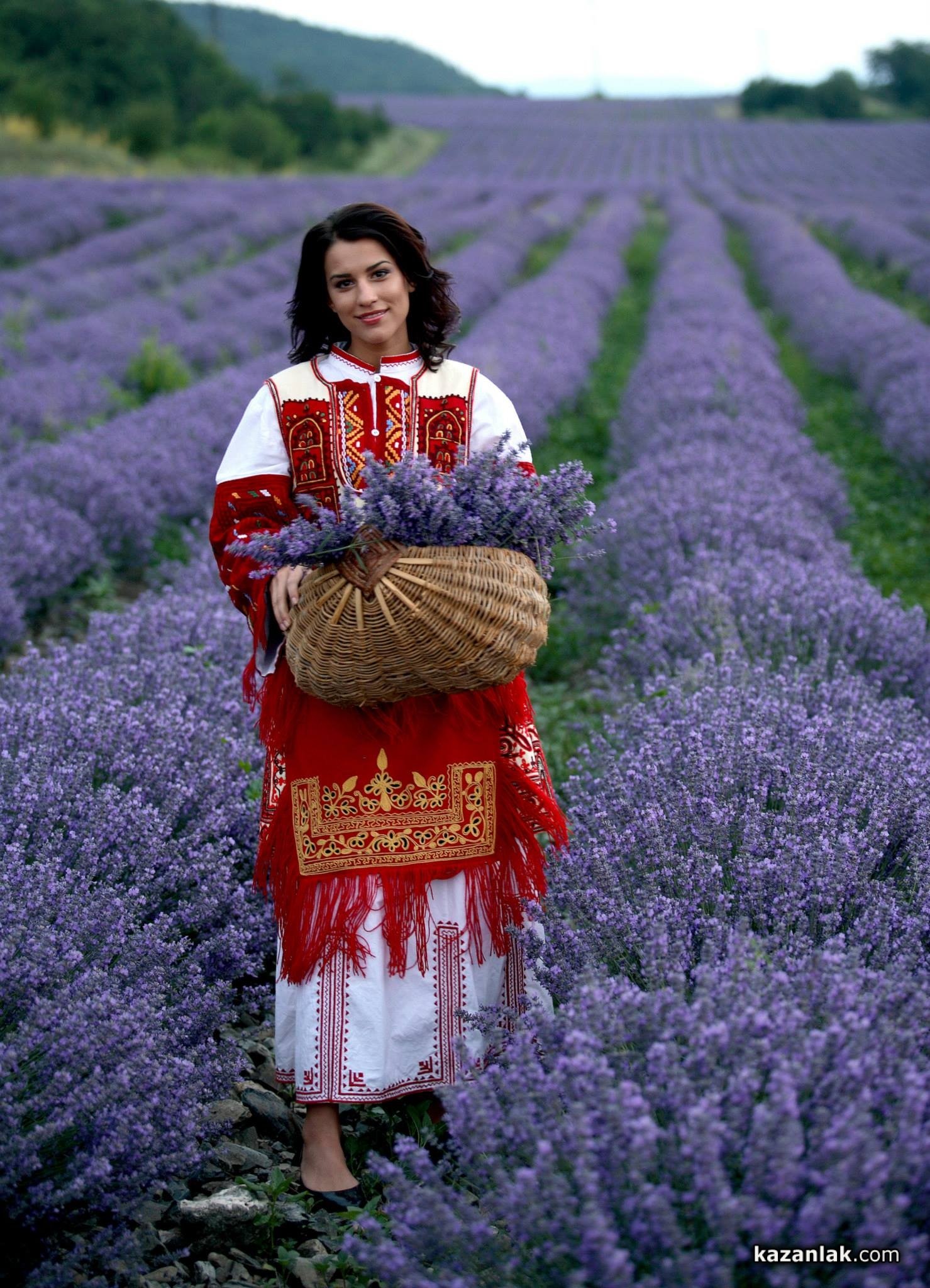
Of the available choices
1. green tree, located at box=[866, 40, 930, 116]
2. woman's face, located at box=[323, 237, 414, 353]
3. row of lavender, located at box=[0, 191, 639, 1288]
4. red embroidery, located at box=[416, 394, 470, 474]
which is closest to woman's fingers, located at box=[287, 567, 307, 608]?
red embroidery, located at box=[416, 394, 470, 474]

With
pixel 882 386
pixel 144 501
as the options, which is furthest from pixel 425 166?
pixel 144 501

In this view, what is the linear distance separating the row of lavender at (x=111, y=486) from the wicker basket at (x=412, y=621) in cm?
301

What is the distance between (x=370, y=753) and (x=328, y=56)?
91421mm

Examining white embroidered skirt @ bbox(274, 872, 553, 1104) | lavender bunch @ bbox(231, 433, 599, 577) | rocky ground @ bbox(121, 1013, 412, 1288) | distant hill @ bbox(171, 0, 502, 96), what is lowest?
rocky ground @ bbox(121, 1013, 412, 1288)

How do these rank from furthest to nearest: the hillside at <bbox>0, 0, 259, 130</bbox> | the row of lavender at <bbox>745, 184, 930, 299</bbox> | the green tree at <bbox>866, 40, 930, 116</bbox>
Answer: the green tree at <bbox>866, 40, 930, 116</bbox>
the hillside at <bbox>0, 0, 259, 130</bbox>
the row of lavender at <bbox>745, 184, 930, 299</bbox>

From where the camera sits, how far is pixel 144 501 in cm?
606

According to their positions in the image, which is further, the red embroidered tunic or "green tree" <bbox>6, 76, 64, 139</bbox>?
"green tree" <bbox>6, 76, 64, 139</bbox>

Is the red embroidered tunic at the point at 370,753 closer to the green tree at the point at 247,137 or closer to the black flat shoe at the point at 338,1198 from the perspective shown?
the black flat shoe at the point at 338,1198

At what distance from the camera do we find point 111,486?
5816 mm

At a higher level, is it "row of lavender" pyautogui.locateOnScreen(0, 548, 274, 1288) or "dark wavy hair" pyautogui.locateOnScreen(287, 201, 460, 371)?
"dark wavy hair" pyautogui.locateOnScreen(287, 201, 460, 371)

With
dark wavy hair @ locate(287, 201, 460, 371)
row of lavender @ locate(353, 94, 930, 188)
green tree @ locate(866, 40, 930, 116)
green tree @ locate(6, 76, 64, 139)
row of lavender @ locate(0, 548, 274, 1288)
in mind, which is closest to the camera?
row of lavender @ locate(0, 548, 274, 1288)

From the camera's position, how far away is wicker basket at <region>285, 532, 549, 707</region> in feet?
6.16

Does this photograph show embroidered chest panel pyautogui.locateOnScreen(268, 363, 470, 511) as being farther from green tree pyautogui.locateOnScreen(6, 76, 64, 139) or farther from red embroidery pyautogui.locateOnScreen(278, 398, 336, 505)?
green tree pyautogui.locateOnScreen(6, 76, 64, 139)

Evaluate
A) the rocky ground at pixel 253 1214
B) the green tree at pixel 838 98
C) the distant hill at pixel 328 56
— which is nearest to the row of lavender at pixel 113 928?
the rocky ground at pixel 253 1214
